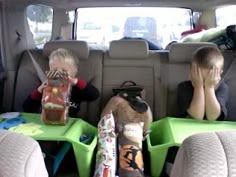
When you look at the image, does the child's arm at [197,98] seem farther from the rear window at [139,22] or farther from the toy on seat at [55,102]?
the rear window at [139,22]

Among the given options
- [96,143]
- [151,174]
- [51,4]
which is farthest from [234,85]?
[51,4]

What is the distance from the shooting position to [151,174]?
6.25 feet

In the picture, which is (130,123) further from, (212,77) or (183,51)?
(183,51)

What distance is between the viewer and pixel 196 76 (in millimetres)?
2051

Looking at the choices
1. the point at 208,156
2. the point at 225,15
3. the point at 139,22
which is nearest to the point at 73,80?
the point at 139,22

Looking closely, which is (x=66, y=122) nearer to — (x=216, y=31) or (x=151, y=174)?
(x=151, y=174)

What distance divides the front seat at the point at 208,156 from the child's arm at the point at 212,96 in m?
1.21

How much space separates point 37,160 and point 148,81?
166cm

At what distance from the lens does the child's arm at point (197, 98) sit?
2.02m

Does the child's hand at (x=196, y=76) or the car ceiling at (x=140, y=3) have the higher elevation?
the car ceiling at (x=140, y=3)

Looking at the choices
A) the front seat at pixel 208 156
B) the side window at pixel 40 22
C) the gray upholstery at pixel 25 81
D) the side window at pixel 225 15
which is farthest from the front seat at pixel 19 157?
the side window at pixel 225 15

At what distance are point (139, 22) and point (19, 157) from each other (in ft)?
8.86

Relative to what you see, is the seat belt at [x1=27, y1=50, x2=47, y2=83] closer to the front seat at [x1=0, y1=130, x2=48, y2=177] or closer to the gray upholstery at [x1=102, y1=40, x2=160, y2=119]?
the gray upholstery at [x1=102, y1=40, x2=160, y2=119]

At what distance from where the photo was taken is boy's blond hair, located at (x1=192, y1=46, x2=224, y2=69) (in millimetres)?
2041
